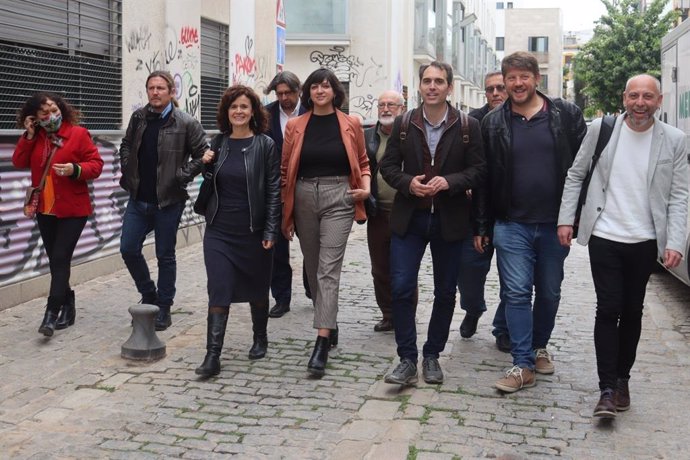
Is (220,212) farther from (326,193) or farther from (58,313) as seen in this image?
(58,313)

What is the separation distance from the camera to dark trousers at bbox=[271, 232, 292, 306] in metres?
8.09

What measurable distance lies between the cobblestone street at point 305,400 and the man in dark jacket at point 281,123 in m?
0.16

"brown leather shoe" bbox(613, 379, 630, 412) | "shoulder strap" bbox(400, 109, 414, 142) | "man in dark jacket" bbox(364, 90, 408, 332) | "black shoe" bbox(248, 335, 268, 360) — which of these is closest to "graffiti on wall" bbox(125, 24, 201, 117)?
"man in dark jacket" bbox(364, 90, 408, 332)

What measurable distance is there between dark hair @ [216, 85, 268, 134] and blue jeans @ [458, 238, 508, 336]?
1717 millimetres

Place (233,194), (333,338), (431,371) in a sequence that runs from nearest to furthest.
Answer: (431,371) < (233,194) < (333,338)

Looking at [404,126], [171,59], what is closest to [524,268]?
[404,126]

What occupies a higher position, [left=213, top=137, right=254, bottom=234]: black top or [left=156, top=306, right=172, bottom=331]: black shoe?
[left=213, top=137, right=254, bottom=234]: black top

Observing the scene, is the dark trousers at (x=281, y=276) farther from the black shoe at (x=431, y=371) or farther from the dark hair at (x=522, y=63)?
the dark hair at (x=522, y=63)

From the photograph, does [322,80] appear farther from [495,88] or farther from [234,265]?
[495,88]

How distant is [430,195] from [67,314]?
11.1 feet

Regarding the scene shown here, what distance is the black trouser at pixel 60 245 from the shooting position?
7105mm

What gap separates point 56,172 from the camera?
695 cm

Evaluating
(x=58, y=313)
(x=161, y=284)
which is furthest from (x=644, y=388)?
(x=58, y=313)

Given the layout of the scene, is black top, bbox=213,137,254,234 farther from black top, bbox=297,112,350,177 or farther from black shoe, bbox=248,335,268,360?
black shoe, bbox=248,335,268,360
